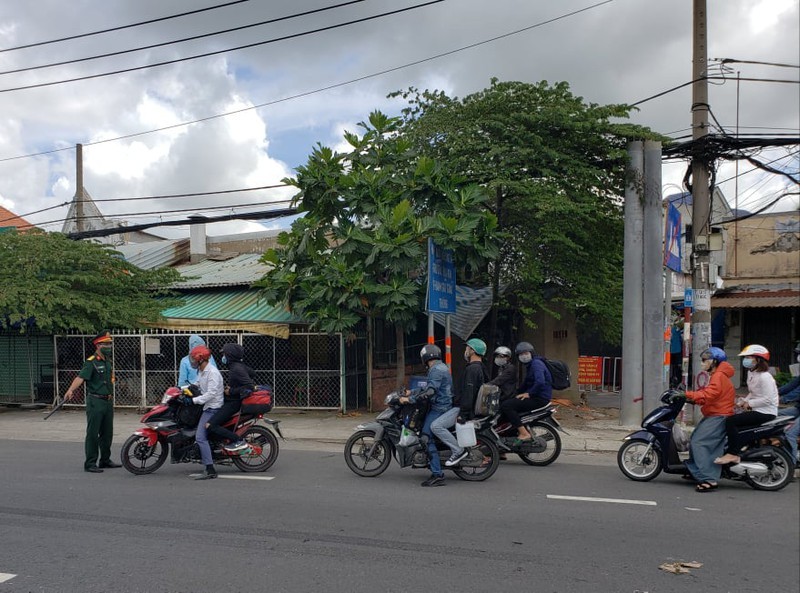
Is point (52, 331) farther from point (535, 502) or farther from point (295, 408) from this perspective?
point (535, 502)

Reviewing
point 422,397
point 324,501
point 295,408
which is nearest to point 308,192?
point 295,408

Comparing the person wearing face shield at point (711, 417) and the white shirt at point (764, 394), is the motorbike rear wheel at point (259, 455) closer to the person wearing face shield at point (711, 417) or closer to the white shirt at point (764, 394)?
the person wearing face shield at point (711, 417)

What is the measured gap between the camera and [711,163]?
12.2m

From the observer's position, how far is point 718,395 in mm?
7121

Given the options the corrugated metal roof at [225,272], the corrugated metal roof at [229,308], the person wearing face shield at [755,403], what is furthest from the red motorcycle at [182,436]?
the corrugated metal roof at [225,272]

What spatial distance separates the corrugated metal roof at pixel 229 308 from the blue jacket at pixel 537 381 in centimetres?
646

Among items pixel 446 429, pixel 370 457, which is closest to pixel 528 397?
pixel 446 429

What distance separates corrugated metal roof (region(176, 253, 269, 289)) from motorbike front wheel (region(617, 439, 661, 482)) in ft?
32.3

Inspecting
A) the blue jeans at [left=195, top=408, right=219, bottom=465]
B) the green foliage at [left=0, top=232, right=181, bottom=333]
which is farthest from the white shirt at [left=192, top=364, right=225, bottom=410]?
the green foliage at [left=0, top=232, right=181, bottom=333]

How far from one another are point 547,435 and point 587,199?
19.0 feet

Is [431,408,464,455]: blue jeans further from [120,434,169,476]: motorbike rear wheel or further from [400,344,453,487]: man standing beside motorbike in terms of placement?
[120,434,169,476]: motorbike rear wheel

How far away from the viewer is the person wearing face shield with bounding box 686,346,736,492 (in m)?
7.15

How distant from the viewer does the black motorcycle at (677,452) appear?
7.23 metres

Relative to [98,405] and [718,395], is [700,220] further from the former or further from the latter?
[98,405]
